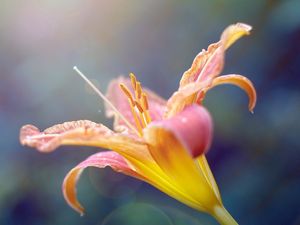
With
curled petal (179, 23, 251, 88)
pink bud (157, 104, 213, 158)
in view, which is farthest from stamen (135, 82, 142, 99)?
pink bud (157, 104, 213, 158)

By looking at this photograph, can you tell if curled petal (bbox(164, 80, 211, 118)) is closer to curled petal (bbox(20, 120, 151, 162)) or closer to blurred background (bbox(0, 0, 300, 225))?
curled petal (bbox(20, 120, 151, 162))

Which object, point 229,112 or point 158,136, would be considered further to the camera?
point 229,112

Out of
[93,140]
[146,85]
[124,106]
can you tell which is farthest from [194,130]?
[146,85]

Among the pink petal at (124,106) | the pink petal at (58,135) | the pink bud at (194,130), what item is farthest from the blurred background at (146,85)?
the pink bud at (194,130)

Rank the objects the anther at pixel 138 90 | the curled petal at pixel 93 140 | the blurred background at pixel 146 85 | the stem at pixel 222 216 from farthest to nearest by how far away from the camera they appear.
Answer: the blurred background at pixel 146 85, the anther at pixel 138 90, the stem at pixel 222 216, the curled petal at pixel 93 140

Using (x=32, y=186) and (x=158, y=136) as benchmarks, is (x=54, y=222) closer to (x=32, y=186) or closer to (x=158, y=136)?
(x=32, y=186)

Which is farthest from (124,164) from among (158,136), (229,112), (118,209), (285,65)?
(285,65)

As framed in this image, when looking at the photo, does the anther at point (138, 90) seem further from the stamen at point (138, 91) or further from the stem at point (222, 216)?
the stem at point (222, 216)
